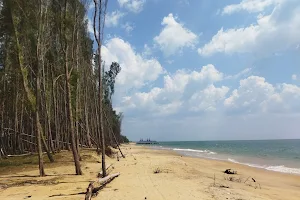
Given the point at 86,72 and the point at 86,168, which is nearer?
the point at 86,168

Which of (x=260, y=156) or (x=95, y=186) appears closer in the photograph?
(x=95, y=186)

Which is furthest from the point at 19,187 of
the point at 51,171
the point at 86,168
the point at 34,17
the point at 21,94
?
the point at 21,94

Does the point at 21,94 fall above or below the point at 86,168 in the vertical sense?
above

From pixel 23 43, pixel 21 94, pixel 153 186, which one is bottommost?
pixel 153 186

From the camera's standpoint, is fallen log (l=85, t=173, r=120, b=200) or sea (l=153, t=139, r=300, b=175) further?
sea (l=153, t=139, r=300, b=175)

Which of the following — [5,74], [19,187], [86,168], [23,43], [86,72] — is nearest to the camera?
[19,187]

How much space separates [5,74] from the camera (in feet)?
85.5

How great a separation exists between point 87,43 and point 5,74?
799cm

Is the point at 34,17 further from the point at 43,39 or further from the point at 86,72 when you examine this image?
the point at 86,72

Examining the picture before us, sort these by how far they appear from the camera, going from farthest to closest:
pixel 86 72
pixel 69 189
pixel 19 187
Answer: pixel 86 72
pixel 19 187
pixel 69 189

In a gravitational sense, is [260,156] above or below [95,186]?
below

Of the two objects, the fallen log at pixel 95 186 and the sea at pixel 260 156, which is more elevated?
the fallen log at pixel 95 186

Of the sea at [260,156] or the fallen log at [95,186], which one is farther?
the sea at [260,156]

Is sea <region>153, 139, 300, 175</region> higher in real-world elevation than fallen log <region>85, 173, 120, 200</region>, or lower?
lower
